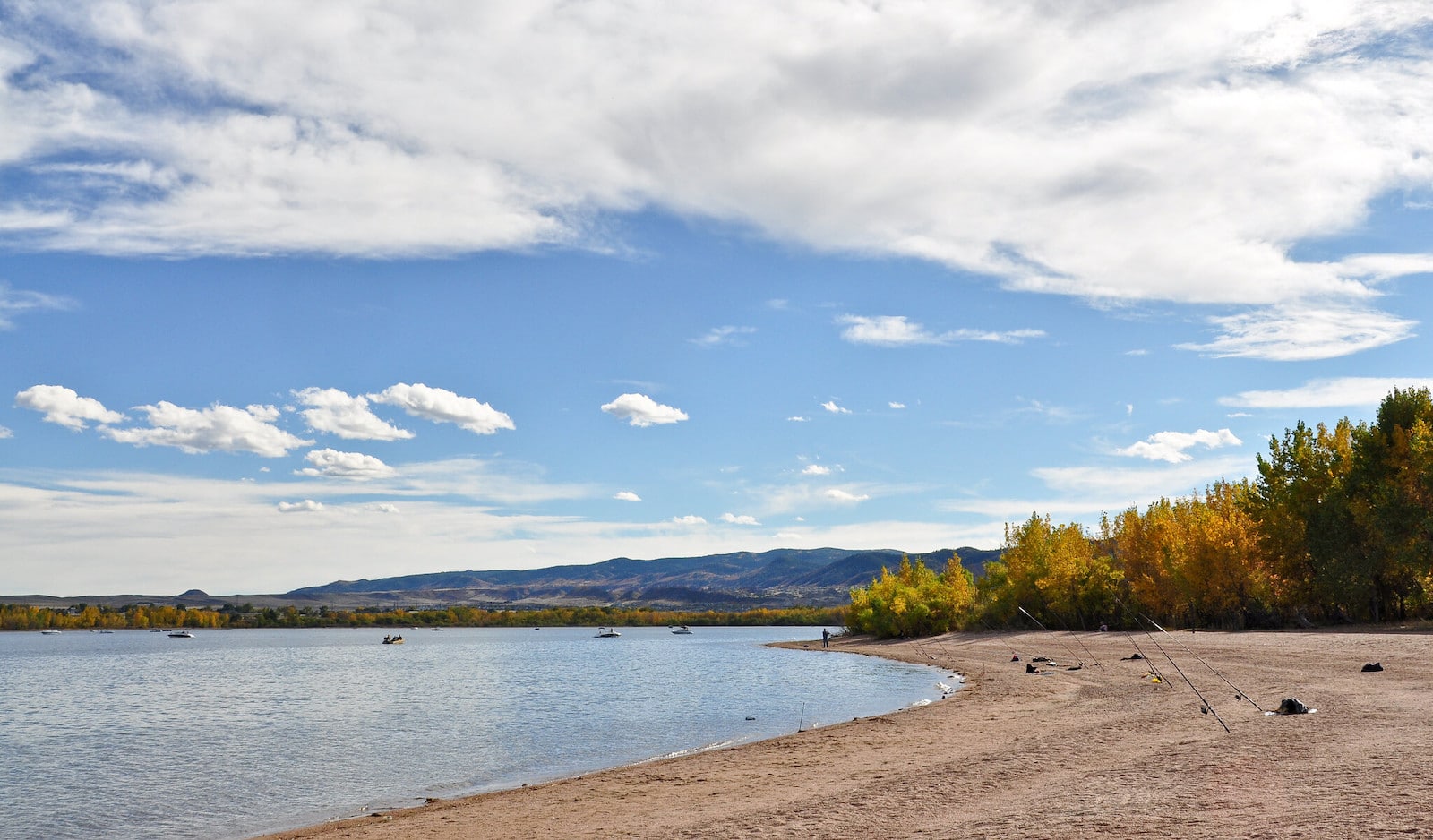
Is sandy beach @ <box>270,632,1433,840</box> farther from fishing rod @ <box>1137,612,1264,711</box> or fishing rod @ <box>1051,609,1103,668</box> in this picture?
fishing rod @ <box>1051,609,1103,668</box>

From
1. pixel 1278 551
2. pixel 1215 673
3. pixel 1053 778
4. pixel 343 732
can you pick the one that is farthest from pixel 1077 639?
pixel 1053 778

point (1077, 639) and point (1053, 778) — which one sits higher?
point (1053, 778)

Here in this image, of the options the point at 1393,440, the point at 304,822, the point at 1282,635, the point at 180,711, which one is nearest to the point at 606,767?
the point at 304,822

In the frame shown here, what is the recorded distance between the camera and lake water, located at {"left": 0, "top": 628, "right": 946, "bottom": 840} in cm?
2522

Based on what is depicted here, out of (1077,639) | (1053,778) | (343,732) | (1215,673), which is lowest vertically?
(1077,639)

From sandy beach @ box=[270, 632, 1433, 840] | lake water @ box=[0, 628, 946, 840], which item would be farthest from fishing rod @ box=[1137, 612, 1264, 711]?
lake water @ box=[0, 628, 946, 840]

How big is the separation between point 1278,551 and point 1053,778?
2586 inches

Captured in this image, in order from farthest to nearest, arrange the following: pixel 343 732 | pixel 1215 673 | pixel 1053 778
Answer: pixel 343 732 → pixel 1215 673 → pixel 1053 778

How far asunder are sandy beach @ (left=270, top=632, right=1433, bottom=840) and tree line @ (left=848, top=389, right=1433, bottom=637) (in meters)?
13.2

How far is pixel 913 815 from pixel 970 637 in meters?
88.7

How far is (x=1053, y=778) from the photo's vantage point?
711 inches

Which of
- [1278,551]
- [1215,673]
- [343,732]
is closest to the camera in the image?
[1215,673]

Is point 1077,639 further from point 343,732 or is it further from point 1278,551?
point 343,732

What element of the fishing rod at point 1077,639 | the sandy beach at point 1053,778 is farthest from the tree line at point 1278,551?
the sandy beach at point 1053,778
